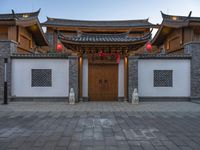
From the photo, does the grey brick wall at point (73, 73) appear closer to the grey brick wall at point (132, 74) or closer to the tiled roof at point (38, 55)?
the tiled roof at point (38, 55)

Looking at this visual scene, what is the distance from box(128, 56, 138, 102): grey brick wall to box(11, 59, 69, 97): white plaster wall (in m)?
3.43

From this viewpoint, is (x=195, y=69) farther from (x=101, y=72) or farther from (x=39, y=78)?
(x=39, y=78)

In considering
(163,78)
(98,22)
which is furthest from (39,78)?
(98,22)

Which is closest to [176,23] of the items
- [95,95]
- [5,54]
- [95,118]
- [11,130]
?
[95,95]

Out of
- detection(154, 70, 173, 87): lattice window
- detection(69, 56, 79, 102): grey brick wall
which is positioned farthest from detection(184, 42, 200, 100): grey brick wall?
detection(69, 56, 79, 102): grey brick wall

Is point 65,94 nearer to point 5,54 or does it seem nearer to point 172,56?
point 5,54

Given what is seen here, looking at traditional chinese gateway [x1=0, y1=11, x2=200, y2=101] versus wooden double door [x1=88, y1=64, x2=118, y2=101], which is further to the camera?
wooden double door [x1=88, y1=64, x2=118, y2=101]

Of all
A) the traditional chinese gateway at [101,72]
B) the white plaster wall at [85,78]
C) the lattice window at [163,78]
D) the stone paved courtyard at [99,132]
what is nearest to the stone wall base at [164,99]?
the traditional chinese gateway at [101,72]

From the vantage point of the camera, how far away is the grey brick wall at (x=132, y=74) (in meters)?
11.5

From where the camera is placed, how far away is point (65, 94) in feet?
38.5

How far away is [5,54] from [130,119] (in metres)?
8.02

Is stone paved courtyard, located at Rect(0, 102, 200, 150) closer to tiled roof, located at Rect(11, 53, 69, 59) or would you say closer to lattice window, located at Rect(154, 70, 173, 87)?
lattice window, located at Rect(154, 70, 173, 87)

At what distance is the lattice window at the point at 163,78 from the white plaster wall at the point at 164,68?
0.56ft

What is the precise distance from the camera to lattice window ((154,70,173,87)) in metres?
11.9
